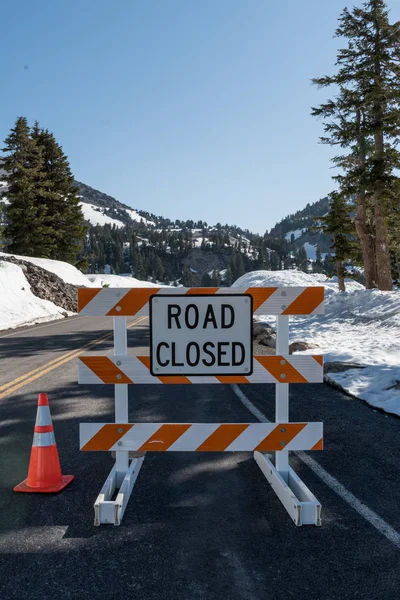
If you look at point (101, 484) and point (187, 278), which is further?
point (187, 278)

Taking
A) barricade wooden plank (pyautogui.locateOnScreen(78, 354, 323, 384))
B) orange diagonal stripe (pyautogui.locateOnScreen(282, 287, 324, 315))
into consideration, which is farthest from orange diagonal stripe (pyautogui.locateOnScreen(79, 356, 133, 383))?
orange diagonal stripe (pyautogui.locateOnScreen(282, 287, 324, 315))

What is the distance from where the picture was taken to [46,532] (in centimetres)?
341

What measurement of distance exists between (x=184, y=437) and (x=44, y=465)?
136 cm

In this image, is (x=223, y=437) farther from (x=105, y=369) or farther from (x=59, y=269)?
(x=59, y=269)

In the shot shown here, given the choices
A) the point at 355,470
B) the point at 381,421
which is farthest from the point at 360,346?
the point at 355,470

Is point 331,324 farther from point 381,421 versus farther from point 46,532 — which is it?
point 46,532

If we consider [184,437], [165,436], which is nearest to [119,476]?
[165,436]

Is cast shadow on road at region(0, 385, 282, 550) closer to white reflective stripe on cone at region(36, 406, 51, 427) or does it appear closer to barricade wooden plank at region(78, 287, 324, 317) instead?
white reflective stripe on cone at region(36, 406, 51, 427)

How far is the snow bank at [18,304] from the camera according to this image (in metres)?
21.7

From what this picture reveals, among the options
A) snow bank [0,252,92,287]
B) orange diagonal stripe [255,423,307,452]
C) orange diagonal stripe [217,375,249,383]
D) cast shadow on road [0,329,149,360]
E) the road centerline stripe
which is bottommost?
cast shadow on road [0,329,149,360]

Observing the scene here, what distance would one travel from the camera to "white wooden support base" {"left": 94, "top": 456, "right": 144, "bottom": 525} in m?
3.53

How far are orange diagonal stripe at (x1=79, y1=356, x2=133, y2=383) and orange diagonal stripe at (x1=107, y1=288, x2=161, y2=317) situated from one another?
40 centimetres

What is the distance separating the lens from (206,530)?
340 cm

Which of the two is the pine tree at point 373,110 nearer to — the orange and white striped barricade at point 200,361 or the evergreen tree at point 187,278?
the orange and white striped barricade at point 200,361
